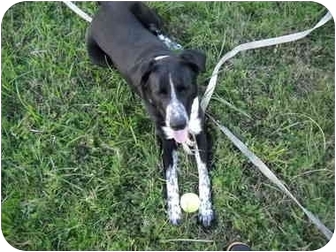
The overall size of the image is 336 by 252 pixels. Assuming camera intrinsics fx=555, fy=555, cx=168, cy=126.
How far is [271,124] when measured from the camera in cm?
417

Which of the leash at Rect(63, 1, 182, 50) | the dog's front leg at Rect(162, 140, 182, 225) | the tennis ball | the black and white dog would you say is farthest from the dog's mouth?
the leash at Rect(63, 1, 182, 50)

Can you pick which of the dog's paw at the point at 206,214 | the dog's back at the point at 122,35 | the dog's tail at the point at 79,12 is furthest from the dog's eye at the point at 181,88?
the dog's tail at the point at 79,12

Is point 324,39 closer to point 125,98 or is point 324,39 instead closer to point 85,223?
point 125,98

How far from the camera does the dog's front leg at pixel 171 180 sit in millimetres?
3951

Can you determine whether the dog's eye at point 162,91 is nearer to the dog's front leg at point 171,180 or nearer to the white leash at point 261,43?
the dog's front leg at point 171,180

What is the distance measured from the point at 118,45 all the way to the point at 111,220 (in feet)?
4.21

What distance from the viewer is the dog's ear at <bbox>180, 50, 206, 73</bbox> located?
146 inches

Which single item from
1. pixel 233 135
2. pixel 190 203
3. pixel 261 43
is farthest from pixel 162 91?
pixel 261 43

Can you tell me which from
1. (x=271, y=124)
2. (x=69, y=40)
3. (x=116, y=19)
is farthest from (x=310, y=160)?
(x=69, y=40)

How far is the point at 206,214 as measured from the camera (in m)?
3.94

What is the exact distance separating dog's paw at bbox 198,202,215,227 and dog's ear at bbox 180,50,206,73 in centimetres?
97

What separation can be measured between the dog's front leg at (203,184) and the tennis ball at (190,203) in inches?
1.6

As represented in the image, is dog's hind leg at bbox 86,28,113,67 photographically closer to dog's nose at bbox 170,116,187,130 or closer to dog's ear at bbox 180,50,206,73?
dog's ear at bbox 180,50,206,73

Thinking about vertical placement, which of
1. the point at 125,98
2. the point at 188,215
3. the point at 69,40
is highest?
the point at 69,40
